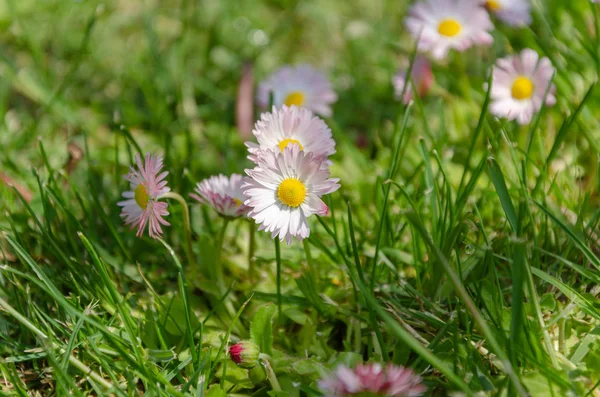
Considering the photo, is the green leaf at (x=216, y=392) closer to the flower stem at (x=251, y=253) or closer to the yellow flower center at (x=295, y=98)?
the flower stem at (x=251, y=253)

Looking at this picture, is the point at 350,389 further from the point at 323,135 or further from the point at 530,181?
the point at 530,181

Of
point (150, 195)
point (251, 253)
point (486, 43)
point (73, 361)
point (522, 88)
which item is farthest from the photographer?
point (486, 43)

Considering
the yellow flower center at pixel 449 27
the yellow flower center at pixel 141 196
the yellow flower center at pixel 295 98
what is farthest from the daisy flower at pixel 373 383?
the yellow flower center at pixel 449 27

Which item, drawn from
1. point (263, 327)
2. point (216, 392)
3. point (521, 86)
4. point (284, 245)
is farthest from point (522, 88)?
point (216, 392)

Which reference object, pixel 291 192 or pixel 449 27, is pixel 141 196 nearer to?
pixel 291 192

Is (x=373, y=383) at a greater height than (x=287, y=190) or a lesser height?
lesser

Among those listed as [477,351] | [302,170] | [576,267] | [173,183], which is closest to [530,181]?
[576,267]
